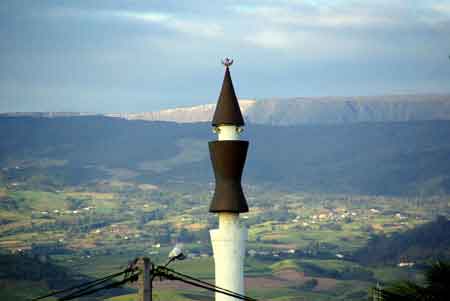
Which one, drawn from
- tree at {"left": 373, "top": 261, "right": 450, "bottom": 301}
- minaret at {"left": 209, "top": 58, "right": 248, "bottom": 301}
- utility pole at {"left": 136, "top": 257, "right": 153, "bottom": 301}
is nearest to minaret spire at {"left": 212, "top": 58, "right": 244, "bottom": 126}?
minaret at {"left": 209, "top": 58, "right": 248, "bottom": 301}

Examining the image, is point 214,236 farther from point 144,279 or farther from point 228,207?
point 144,279

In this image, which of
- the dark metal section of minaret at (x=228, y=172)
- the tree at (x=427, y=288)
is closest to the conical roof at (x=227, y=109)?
the dark metal section of minaret at (x=228, y=172)

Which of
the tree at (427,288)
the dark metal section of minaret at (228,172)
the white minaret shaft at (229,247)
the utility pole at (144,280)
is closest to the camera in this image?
the utility pole at (144,280)

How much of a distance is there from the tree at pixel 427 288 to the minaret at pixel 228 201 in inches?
281

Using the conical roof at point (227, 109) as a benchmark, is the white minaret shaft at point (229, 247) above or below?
below

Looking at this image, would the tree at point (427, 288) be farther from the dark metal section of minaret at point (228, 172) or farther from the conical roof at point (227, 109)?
the conical roof at point (227, 109)

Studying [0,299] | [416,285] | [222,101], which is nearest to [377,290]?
[416,285]

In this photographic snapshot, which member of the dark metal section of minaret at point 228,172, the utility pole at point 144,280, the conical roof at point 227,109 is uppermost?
the conical roof at point 227,109

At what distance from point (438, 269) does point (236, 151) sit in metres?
8.76

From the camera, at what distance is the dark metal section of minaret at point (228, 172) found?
35438 millimetres

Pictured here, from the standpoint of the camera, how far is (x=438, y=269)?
97.0ft

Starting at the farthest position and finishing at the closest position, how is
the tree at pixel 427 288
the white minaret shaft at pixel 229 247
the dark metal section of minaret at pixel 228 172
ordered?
the white minaret shaft at pixel 229 247
the dark metal section of minaret at pixel 228 172
the tree at pixel 427 288

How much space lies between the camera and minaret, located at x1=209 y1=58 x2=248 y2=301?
35500 millimetres

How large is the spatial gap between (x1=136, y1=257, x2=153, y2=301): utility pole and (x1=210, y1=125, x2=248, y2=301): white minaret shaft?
12.4 metres
